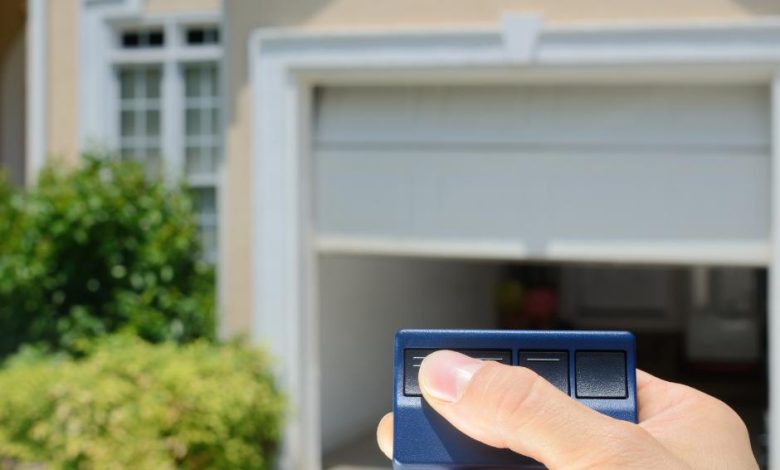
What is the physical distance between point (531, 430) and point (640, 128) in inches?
231

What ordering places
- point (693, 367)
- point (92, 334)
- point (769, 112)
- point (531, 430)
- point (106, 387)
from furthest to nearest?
point (693, 367), point (92, 334), point (769, 112), point (106, 387), point (531, 430)

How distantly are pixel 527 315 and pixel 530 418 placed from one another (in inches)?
542

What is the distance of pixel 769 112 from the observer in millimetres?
6691

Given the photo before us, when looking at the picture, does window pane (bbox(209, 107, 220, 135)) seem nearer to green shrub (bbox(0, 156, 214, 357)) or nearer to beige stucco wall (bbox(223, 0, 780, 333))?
green shrub (bbox(0, 156, 214, 357))

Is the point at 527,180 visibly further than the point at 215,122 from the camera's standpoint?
No

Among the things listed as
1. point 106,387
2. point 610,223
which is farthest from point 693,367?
point 106,387

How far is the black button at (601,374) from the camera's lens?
1401mm

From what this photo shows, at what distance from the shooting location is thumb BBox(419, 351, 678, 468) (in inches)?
52.1

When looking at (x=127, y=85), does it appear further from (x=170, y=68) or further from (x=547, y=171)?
(x=547, y=171)

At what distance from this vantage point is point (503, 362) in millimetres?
1400

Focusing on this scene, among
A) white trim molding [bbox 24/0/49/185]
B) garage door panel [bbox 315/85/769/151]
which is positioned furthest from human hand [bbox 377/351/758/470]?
white trim molding [bbox 24/0/49/185]

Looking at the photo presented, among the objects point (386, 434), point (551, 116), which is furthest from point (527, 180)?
point (386, 434)

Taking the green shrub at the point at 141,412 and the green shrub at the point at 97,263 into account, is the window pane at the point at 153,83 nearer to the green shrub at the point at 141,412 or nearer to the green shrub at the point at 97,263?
the green shrub at the point at 97,263

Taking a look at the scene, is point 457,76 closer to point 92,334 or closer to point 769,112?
→ point 769,112
